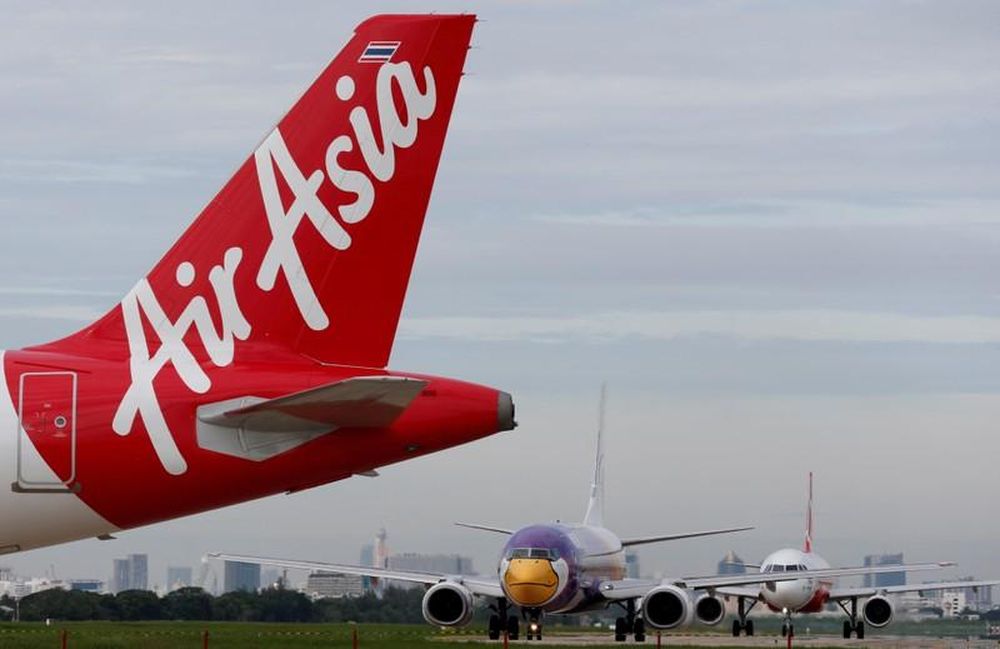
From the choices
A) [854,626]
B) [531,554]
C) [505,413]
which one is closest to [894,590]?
[854,626]

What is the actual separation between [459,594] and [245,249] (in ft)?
137

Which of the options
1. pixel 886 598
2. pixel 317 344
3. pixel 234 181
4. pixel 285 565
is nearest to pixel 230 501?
pixel 317 344

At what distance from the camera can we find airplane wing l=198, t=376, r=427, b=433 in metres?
16.6

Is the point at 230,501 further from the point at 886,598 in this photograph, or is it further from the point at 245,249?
the point at 886,598

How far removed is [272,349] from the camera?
18.4m

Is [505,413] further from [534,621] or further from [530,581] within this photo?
[534,621]

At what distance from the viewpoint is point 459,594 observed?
5931 centimetres

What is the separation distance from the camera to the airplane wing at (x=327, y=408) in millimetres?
16578

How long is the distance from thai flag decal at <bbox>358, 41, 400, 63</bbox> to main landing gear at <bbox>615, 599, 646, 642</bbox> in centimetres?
4494

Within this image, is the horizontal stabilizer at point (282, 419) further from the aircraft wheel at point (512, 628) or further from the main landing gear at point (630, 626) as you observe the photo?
the aircraft wheel at point (512, 628)

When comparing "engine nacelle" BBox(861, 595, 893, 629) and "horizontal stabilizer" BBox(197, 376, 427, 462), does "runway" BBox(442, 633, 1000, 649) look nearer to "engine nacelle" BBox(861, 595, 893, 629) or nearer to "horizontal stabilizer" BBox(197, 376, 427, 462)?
"engine nacelle" BBox(861, 595, 893, 629)

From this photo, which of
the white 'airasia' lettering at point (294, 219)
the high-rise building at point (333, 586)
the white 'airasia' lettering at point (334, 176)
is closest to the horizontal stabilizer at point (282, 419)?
the white 'airasia' lettering at point (294, 219)

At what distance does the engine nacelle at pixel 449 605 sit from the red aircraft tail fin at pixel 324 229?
4138 centimetres

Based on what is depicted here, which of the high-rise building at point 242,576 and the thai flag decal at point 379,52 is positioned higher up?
the thai flag decal at point 379,52
